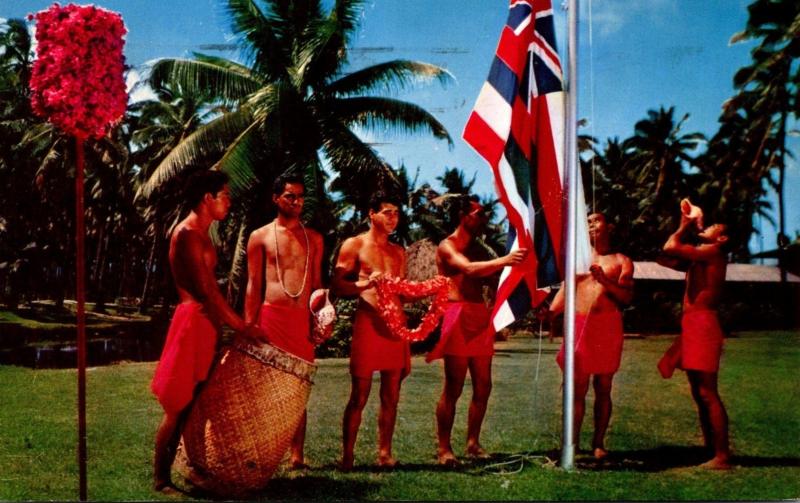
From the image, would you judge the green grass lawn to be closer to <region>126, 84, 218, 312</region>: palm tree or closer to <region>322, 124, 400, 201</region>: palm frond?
<region>126, 84, 218, 312</region>: palm tree

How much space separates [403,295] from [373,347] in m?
0.43

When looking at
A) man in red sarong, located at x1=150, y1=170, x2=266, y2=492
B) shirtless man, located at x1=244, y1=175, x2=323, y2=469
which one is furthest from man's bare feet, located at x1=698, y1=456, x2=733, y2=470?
man in red sarong, located at x1=150, y1=170, x2=266, y2=492

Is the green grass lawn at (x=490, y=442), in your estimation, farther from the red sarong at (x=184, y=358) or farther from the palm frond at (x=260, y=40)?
the palm frond at (x=260, y=40)

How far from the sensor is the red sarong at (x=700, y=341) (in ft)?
16.7

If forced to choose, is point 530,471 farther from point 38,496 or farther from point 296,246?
point 38,496

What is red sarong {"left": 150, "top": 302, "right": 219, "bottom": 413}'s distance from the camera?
4.27 metres

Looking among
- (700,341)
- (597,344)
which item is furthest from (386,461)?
(700,341)

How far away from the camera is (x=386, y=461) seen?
4.95 metres

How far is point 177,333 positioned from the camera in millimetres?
4348

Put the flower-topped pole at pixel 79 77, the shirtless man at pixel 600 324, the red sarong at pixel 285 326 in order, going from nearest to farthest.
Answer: the flower-topped pole at pixel 79 77 → the red sarong at pixel 285 326 → the shirtless man at pixel 600 324

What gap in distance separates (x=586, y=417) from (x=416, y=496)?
119 inches

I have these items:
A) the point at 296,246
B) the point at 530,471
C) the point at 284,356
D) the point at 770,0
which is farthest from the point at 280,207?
the point at 770,0

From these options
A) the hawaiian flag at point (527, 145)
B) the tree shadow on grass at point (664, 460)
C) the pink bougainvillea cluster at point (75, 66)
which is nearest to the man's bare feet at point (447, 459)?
the tree shadow on grass at point (664, 460)

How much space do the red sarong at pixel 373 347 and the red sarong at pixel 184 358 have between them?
41.3 inches
